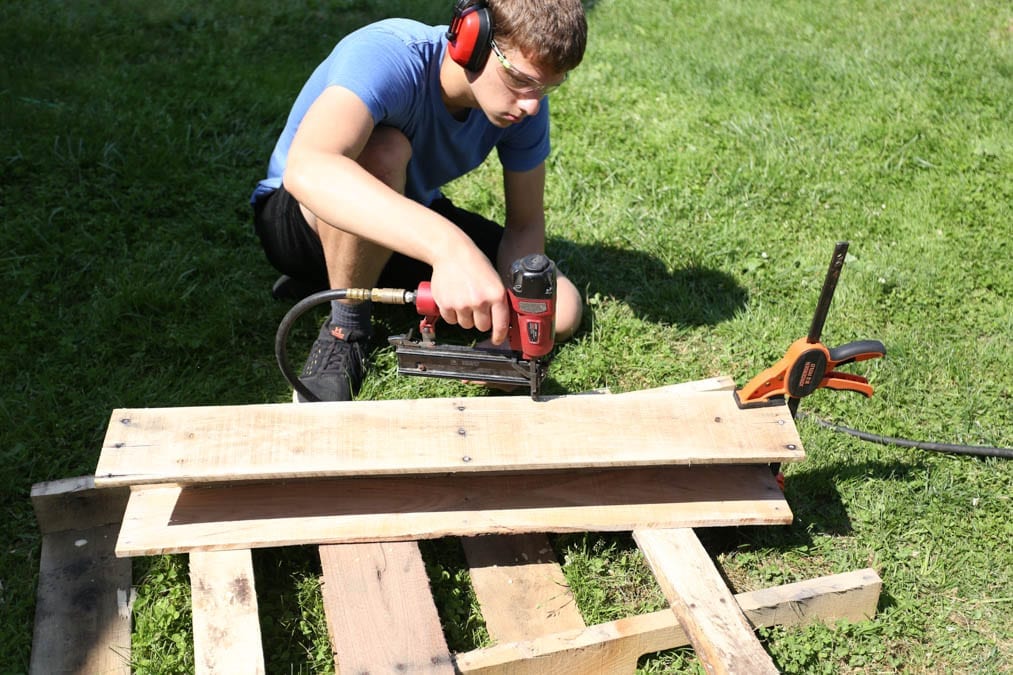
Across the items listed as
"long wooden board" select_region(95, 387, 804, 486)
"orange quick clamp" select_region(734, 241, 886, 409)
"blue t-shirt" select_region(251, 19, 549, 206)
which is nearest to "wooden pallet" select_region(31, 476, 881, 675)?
"long wooden board" select_region(95, 387, 804, 486)

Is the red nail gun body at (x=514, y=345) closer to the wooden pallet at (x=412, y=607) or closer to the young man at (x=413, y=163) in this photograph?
the young man at (x=413, y=163)

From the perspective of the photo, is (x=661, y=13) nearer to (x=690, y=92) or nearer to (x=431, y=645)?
(x=690, y=92)

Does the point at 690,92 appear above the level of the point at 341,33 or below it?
above

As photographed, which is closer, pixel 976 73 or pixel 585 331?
pixel 585 331

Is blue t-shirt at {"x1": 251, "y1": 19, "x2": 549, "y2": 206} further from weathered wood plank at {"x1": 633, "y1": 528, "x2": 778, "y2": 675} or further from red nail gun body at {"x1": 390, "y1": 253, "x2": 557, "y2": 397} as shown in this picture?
weathered wood plank at {"x1": 633, "y1": 528, "x2": 778, "y2": 675}

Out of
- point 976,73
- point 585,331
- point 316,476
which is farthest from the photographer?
point 976,73

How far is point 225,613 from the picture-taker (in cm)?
225

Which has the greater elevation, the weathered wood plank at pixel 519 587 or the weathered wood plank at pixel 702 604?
the weathered wood plank at pixel 702 604

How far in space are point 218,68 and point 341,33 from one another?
0.89 meters

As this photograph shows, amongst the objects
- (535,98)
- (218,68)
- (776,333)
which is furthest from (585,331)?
(218,68)

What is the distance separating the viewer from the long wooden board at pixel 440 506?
7.91 feet

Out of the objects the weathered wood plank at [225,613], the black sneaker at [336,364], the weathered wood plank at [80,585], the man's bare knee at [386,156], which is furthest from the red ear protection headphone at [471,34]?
the weathered wood plank at [80,585]

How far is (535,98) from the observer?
260cm

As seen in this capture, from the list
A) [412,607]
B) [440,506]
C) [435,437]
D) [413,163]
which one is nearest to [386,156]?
[413,163]
